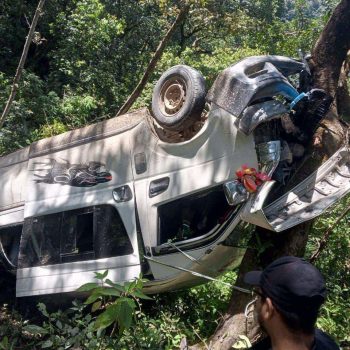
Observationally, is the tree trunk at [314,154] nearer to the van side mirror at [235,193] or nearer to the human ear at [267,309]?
the van side mirror at [235,193]

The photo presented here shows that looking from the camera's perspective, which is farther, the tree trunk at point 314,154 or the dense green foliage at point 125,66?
the dense green foliage at point 125,66

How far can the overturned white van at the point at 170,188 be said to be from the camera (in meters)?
4.64

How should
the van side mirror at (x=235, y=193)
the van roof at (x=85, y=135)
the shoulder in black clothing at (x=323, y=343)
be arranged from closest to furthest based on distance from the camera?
the shoulder in black clothing at (x=323, y=343)
the van side mirror at (x=235, y=193)
the van roof at (x=85, y=135)

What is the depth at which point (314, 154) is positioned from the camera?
4.98m

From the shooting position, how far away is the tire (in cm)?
497

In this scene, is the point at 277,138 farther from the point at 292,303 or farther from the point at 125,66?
the point at 125,66

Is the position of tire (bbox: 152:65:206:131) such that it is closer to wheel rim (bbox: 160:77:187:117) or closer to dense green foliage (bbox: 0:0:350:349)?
wheel rim (bbox: 160:77:187:117)

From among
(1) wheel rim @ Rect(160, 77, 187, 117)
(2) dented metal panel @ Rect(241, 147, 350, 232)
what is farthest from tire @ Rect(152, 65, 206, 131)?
(2) dented metal panel @ Rect(241, 147, 350, 232)

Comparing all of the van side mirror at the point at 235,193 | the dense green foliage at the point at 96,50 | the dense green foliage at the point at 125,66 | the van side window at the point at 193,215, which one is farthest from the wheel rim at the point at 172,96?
the dense green foliage at the point at 96,50

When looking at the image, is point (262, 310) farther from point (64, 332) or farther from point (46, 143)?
point (46, 143)

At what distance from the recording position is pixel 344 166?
185 inches

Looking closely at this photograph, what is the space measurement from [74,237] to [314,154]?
8.28 ft

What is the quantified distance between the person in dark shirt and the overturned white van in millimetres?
2482

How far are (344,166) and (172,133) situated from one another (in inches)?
61.9
